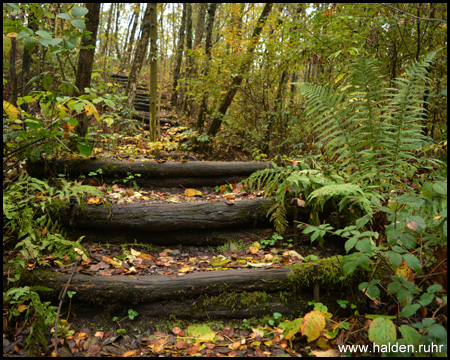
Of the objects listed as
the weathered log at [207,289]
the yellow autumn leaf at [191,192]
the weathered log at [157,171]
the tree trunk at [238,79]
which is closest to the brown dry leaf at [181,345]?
the weathered log at [207,289]

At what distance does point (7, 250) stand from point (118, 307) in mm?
1093

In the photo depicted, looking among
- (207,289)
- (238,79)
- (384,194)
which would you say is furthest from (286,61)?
(207,289)

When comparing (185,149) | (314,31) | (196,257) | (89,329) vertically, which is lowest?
(89,329)

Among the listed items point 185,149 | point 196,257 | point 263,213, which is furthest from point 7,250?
point 185,149

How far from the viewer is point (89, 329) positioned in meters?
2.10

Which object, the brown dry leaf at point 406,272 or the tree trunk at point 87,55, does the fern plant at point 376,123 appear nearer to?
the brown dry leaf at point 406,272

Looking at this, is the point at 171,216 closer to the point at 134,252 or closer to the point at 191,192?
the point at 134,252

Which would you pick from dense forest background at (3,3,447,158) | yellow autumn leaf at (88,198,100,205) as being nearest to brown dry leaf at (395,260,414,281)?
dense forest background at (3,3,447,158)

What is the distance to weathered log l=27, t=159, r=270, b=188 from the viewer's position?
3.78 metres

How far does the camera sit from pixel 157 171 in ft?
13.7

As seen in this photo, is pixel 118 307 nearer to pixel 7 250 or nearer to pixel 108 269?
pixel 108 269

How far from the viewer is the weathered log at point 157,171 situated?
378cm

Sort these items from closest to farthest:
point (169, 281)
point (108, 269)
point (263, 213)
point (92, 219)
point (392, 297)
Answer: point (392, 297), point (169, 281), point (108, 269), point (92, 219), point (263, 213)

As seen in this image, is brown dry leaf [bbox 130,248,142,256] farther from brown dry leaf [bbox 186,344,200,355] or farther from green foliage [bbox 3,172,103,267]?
brown dry leaf [bbox 186,344,200,355]
